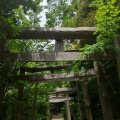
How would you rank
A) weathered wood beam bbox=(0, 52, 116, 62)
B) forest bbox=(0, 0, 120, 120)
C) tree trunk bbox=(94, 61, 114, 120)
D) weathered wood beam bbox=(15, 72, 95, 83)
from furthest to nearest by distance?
weathered wood beam bbox=(15, 72, 95, 83), tree trunk bbox=(94, 61, 114, 120), weathered wood beam bbox=(0, 52, 116, 62), forest bbox=(0, 0, 120, 120)

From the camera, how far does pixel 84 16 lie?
31.2ft

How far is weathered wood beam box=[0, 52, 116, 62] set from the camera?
5548 mm

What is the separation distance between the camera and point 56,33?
5766 millimetres

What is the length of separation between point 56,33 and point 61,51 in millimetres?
575

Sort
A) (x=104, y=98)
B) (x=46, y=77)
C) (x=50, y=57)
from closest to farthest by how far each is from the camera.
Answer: (x=50, y=57), (x=104, y=98), (x=46, y=77)

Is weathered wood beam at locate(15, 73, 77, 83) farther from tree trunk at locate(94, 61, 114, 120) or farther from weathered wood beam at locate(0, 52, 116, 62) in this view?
weathered wood beam at locate(0, 52, 116, 62)

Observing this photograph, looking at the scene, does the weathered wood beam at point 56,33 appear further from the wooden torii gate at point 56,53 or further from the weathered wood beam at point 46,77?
the weathered wood beam at point 46,77

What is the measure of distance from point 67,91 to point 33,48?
6.75 m

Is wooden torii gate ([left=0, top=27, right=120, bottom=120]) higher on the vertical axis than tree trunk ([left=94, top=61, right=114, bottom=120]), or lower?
higher

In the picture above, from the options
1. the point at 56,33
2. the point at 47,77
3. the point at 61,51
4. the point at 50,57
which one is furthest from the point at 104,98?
the point at 47,77

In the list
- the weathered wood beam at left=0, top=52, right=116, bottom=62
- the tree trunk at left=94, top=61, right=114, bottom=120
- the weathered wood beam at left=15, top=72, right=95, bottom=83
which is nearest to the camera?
the weathered wood beam at left=0, top=52, right=116, bottom=62

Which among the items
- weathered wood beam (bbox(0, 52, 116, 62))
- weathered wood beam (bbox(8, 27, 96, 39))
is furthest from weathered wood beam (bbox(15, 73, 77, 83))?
weathered wood beam (bbox(8, 27, 96, 39))

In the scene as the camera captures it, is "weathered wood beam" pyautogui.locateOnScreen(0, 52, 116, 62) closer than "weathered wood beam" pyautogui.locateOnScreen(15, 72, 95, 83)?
Yes

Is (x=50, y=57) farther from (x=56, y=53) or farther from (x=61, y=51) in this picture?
(x=61, y=51)
